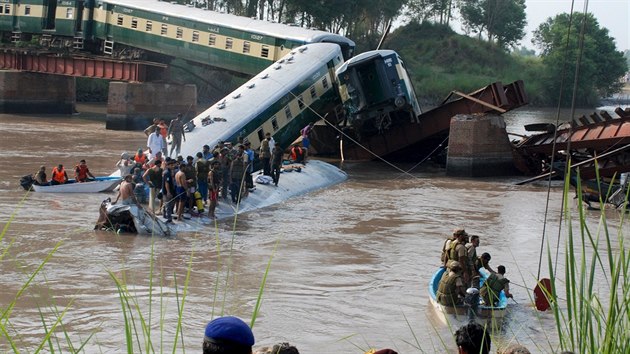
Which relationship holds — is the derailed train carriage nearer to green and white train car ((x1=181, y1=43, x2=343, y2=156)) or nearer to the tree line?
green and white train car ((x1=181, y1=43, x2=343, y2=156))

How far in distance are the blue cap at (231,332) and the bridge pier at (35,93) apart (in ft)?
182

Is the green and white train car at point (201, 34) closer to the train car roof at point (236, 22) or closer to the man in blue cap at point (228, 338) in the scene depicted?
the train car roof at point (236, 22)

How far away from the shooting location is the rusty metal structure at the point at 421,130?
36688 millimetres

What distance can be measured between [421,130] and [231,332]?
34494 mm

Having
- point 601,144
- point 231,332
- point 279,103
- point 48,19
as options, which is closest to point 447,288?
point 231,332

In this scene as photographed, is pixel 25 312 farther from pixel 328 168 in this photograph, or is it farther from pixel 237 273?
pixel 328 168

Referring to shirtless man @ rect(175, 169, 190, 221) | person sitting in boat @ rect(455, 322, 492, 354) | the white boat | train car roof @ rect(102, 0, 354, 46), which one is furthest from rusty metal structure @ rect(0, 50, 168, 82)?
person sitting in boat @ rect(455, 322, 492, 354)

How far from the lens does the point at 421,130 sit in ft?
125

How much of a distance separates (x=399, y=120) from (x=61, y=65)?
24.2 meters

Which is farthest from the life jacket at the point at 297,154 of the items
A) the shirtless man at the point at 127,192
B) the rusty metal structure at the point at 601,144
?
the shirtless man at the point at 127,192

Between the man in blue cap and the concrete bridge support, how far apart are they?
32.3 m

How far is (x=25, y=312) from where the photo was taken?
14422mm

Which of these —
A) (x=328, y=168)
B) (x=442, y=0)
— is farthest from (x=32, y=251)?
(x=442, y=0)

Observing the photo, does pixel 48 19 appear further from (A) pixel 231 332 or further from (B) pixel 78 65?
(A) pixel 231 332
